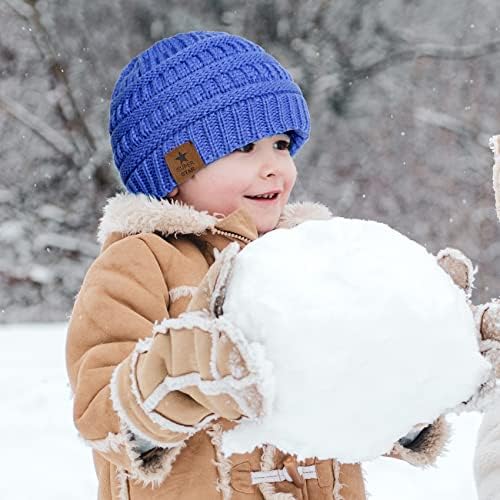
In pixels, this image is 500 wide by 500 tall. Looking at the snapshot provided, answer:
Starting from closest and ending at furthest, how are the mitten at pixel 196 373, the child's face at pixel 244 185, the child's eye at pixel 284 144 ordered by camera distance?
1. the mitten at pixel 196 373
2. the child's face at pixel 244 185
3. the child's eye at pixel 284 144

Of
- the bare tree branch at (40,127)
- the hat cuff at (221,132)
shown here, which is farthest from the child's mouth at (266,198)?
the bare tree branch at (40,127)

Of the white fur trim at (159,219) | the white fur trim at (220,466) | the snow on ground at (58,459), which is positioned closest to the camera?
the white fur trim at (220,466)

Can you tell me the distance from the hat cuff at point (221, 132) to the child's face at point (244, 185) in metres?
0.03

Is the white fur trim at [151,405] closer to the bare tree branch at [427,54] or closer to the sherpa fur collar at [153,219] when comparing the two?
the sherpa fur collar at [153,219]

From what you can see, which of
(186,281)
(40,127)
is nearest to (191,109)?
(186,281)

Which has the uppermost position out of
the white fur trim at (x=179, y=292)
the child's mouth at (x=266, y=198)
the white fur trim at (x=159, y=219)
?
the child's mouth at (x=266, y=198)

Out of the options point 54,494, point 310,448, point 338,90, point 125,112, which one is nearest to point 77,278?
point 338,90

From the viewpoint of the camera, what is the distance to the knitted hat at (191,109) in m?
1.65

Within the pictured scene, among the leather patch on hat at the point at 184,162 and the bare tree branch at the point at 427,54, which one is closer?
the leather patch on hat at the point at 184,162

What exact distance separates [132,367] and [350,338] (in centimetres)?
31

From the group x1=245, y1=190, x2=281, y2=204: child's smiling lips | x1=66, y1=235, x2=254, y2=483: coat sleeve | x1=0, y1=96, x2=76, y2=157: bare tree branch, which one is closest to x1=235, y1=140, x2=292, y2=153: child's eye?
x1=245, y1=190, x2=281, y2=204: child's smiling lips

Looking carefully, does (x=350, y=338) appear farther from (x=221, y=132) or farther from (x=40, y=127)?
(x=40, y=127)

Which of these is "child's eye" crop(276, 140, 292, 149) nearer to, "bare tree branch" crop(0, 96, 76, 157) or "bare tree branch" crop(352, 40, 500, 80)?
"bare tree branch" crop(0, 96, 76, 157)

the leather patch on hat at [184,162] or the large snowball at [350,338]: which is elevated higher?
the leather patch on hat at [184,162]
